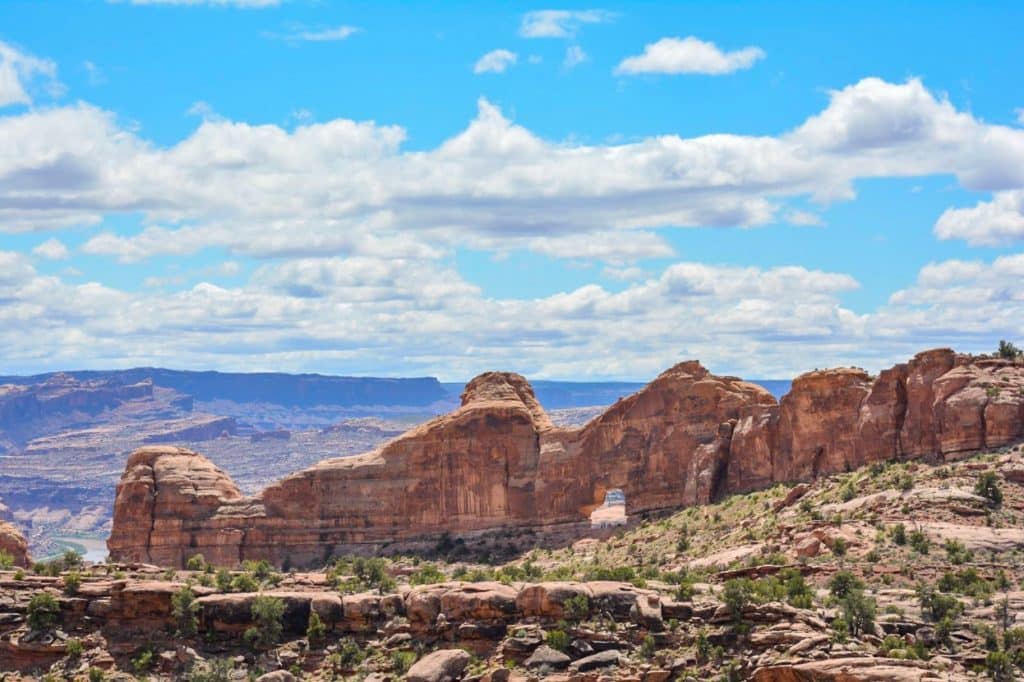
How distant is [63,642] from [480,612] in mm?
17983

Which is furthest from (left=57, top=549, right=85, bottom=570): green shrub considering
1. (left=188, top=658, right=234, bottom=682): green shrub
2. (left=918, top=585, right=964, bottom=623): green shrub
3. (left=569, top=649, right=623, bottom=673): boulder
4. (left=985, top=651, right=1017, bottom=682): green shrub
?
(left=985, top=651, right=1017, bottom=682): green shrub

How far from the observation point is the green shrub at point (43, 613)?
7844 centimetres

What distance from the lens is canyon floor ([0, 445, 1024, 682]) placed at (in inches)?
2746

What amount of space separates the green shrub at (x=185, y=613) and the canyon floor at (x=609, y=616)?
2.8 inches

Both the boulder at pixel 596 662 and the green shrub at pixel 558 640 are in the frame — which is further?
the green shrub at pixel 558 640

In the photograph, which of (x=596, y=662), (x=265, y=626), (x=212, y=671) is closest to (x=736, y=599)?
(x=596, y=662)

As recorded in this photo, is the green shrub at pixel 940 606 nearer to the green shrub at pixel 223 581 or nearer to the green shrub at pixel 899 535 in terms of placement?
the green shrub at pixel 899 535

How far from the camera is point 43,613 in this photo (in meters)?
78.7

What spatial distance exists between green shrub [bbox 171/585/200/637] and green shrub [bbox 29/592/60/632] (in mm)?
5125

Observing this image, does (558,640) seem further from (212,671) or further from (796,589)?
(212,671)

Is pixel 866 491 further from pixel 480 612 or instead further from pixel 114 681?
pixel 114 681

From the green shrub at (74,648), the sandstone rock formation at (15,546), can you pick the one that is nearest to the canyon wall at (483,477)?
the sandstone rock formation at (15,546)

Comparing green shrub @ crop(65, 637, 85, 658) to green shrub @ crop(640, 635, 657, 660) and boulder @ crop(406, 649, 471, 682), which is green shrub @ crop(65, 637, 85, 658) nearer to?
boulder @ crop(406, 649, 471, 682)

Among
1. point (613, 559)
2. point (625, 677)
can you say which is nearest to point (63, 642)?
point (625, 677)
